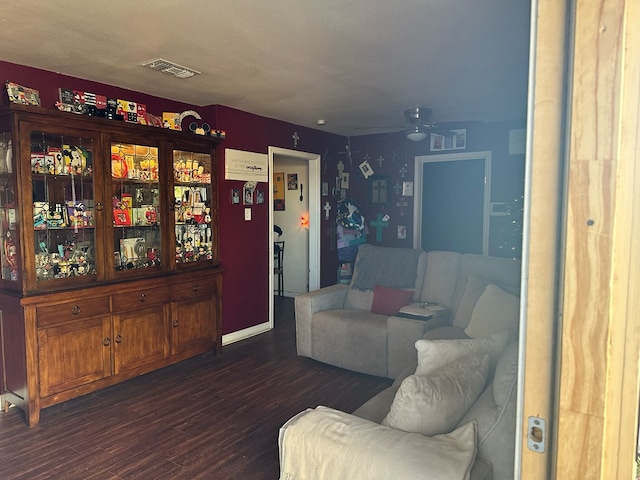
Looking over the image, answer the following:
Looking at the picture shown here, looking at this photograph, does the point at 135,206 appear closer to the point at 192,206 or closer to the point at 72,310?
the point at 192,206

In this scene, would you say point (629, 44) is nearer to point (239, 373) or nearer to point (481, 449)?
point (481, 449)

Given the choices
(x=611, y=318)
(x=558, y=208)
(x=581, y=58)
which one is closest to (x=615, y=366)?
(x=611, y=318)

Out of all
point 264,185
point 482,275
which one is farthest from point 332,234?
point 482,275

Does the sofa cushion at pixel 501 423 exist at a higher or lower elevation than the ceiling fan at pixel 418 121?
lower

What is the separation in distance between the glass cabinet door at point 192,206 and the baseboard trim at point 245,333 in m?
0.98

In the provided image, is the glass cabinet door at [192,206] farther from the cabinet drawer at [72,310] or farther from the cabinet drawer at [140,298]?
the cabinet drawer at [72,310]

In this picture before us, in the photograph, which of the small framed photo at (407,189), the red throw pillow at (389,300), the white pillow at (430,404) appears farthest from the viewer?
the small framed photo at (407,189)

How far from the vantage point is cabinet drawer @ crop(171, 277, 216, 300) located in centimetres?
384

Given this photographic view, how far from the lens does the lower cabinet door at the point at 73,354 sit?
9.75 feet

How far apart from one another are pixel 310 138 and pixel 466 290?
3134mm

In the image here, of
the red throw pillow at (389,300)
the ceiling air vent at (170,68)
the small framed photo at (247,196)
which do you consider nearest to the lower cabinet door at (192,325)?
the small framed photo at (247,196)

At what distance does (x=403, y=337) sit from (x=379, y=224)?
306 cm

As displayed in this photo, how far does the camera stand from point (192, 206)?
4062 millimetres

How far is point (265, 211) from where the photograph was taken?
16.7 ft
